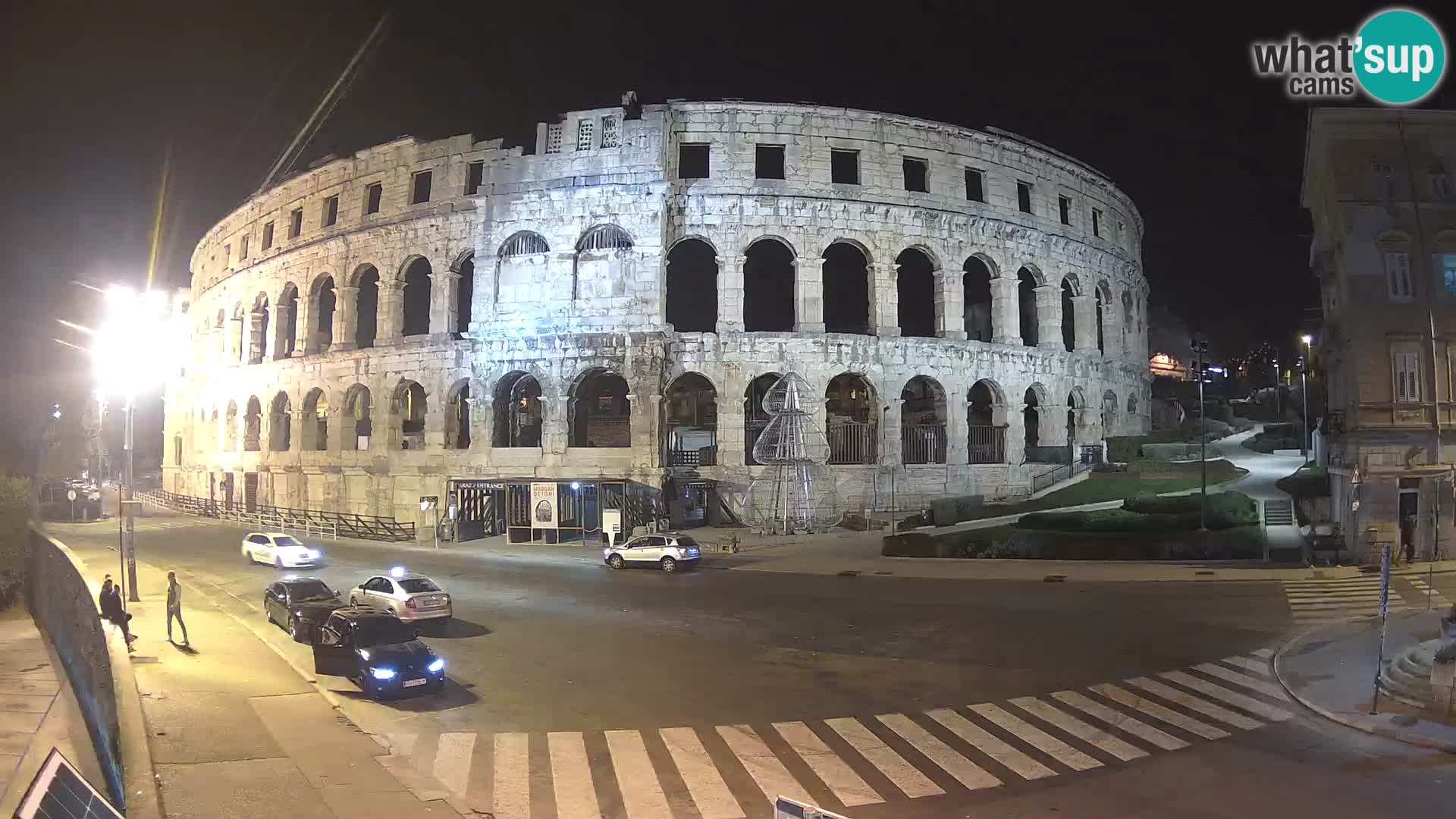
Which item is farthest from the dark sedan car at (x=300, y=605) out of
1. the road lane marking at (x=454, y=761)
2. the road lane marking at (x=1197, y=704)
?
the road lane marking at (x=1197, y=704)

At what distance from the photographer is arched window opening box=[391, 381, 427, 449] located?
4619cm

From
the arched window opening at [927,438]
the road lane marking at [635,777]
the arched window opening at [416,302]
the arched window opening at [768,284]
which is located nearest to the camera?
the road lane marking at [635,777]

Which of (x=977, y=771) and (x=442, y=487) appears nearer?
(x=977, y=771)

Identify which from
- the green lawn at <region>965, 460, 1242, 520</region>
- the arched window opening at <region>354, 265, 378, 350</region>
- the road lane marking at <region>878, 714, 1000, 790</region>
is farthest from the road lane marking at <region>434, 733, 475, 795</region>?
the arched window opening at <region>354, 265, 378, 350</region>

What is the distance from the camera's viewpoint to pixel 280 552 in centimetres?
3078

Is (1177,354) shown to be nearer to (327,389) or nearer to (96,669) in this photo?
(327,389)

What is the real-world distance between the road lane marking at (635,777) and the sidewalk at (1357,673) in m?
10.6

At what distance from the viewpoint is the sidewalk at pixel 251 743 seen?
377 inches

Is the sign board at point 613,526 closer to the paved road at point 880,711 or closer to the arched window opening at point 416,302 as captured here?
the paved road at point 880,711

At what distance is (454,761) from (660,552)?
18426 mm

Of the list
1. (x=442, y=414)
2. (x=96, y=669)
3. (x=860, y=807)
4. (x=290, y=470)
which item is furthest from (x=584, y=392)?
(x=860, y=807)

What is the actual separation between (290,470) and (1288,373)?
234 ft

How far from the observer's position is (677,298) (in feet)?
192

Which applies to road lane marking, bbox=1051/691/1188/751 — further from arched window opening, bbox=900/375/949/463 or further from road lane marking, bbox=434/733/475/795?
A: arched window opening, bbox=900/375/949/463
